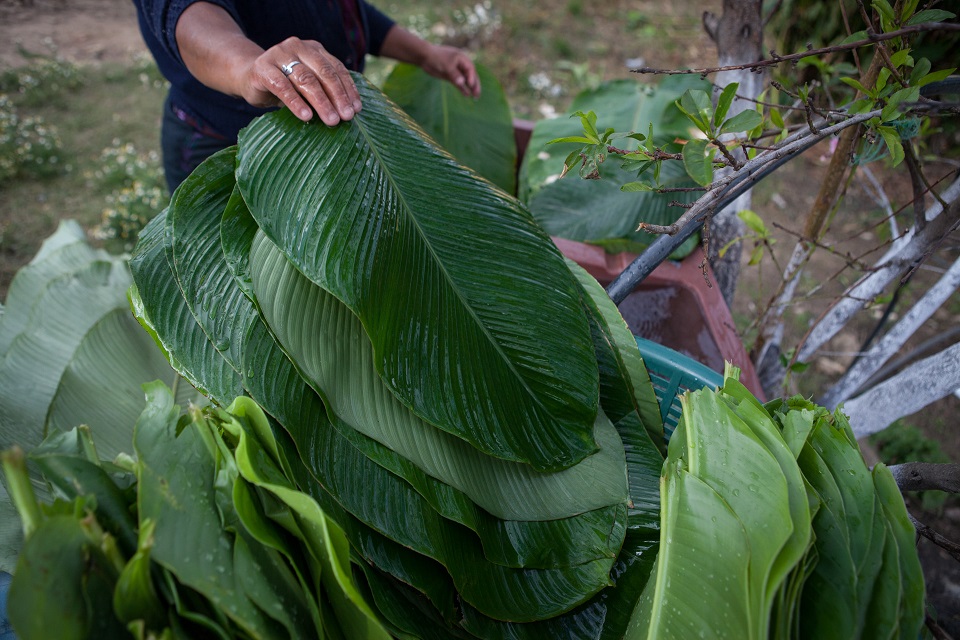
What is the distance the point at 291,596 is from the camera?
0.69m

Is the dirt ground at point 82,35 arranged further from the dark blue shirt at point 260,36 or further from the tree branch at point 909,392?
the dark blue shirt at point 260,36

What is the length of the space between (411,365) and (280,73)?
47 centimetres

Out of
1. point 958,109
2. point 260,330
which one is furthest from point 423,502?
point 958,109

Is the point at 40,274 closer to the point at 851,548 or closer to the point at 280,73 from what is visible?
the point at 280,73

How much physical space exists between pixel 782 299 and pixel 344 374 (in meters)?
1.15

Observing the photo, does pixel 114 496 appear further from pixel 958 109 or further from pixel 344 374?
pixel 958 109

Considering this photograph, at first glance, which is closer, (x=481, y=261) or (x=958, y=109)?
(x=958, y=109)

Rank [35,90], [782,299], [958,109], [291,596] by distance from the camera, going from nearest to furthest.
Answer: [291,596], [958,109], [782,299], [35,90]

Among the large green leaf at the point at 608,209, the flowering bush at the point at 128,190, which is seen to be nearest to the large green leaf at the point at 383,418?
the large green leaf at the point at 608,209

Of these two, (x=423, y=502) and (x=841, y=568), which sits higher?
(x=841, y=568)

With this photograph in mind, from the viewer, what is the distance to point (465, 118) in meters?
2.09

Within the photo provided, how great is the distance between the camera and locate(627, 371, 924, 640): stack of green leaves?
2.21 feet

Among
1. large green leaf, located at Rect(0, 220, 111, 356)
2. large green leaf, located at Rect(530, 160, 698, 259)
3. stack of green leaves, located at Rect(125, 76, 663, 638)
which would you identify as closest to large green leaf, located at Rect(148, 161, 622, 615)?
stack of green leaves, located at Rect(125, 76, 663, 638)

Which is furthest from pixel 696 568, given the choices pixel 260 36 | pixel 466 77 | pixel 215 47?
pixel 466 77
